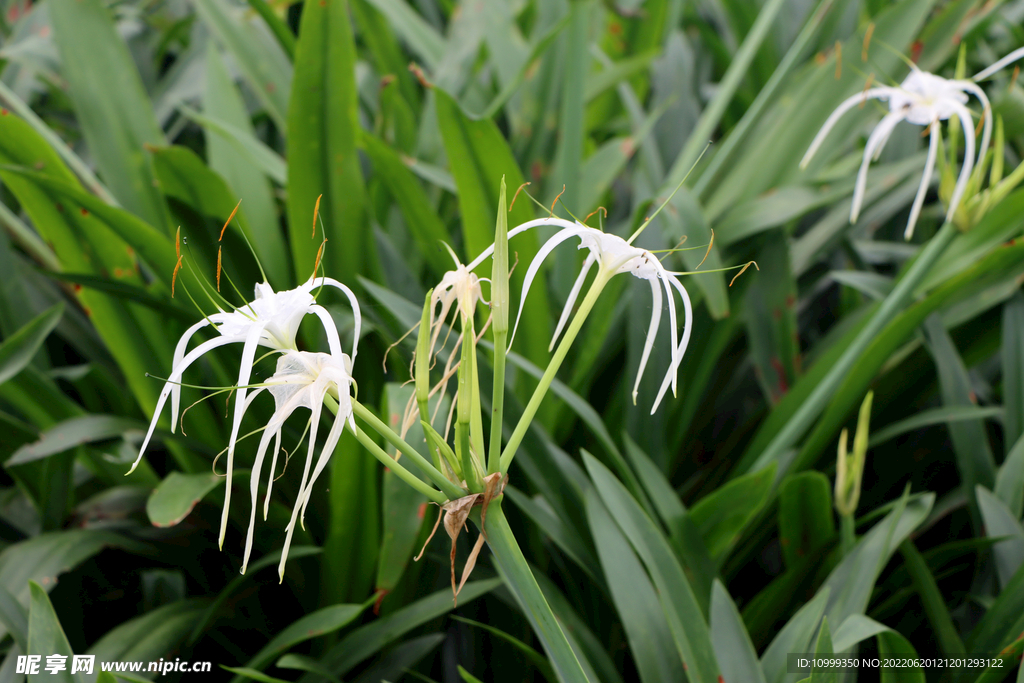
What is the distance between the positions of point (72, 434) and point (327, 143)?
16.6 inches

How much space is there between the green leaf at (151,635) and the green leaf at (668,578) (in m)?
0.44

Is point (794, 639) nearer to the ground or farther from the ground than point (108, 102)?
nearer to the ground

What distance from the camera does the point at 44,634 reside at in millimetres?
472

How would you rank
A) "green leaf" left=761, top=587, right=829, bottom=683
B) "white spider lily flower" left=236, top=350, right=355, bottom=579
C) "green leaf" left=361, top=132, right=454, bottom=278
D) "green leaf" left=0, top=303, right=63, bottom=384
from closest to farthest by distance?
"white spider lily flower" left=236, top=350, right=355, bottom=579 < "green leaf" left=761, top=587, right=829, bottom=683 < "green leaf" left=0, top=303, right=63, bottom=384 < "green leaf" left=361, top=132, right=454, bottom=278

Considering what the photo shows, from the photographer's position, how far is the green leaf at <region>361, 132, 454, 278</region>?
784 mm

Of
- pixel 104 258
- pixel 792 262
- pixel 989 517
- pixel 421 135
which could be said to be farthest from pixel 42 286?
pixel 989 517

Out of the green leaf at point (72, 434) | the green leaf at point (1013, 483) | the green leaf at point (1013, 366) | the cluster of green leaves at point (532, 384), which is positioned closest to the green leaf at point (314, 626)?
the cluster of green leaves at point (532, 384)

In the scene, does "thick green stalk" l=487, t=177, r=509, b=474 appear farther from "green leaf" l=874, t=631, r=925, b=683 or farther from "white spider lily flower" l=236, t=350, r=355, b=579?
"green leaf" l=874, t=631, r=925, b=683

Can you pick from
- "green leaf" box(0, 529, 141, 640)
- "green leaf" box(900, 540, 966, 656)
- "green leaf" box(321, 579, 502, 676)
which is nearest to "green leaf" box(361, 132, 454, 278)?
"green leaf" box(321, 579, 502, 676)

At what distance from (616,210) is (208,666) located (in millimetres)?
871

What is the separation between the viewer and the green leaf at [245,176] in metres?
0.87

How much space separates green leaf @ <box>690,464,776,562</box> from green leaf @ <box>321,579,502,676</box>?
22 centimetres

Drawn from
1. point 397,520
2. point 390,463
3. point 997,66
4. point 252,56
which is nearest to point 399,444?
point 390,463

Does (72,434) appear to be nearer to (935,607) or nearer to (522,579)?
(522,579)
